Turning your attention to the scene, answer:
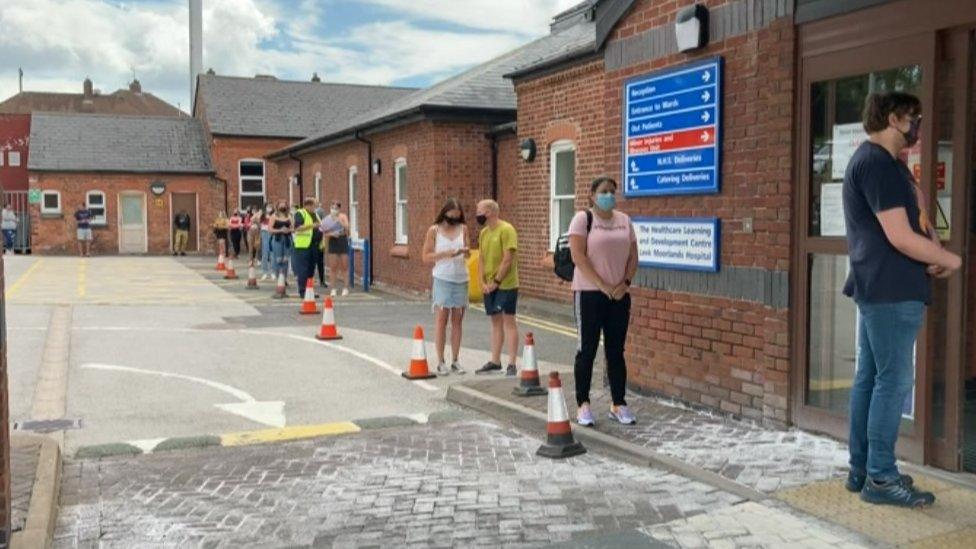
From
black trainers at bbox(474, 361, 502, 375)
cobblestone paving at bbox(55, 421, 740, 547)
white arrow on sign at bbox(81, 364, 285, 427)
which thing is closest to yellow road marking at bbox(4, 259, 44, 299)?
white arrow on sign at bbox(81, 364, 285, 427)

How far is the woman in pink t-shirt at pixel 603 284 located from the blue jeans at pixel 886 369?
2.11m

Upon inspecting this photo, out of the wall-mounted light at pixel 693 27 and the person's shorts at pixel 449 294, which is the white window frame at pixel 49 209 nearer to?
the person's shorts at pixel 449 294

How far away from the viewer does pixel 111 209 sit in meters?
37.0

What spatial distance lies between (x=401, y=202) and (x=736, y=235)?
13.6 m

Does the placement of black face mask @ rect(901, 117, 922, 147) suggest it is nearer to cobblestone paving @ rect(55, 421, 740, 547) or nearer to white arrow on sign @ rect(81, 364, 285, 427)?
cobblestone paving @ rect(55, 421, 740, 547)

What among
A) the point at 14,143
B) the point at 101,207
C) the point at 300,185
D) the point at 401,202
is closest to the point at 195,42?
the point at 14,143

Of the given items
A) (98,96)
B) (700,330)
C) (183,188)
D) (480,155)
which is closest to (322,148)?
(480,155)

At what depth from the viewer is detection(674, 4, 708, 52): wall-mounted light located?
682 centimetres

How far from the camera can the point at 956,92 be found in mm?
5047

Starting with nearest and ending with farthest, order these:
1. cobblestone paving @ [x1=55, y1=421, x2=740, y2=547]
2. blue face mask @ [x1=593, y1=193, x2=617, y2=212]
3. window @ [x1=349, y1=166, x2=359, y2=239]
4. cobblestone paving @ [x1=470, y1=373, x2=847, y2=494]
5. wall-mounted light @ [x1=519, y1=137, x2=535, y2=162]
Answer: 1. cobblestone paving @ [x1=55, y1=421, x2=740, y2=547]
2. cobblestone paving @ [x1=470, y1=373, x2=847, y2=494]
3. blue face mask @ [x1=593, y1=193, x2=617, y2=212]
4. wall-mounted light @ [x1=519, y1=137, x2=535, y2=162]
5. window @ [x1=349, y1=166, x2=359, y2=239]

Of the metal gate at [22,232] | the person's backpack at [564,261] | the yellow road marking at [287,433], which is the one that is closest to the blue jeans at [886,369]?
the person's backpack at [564,261]

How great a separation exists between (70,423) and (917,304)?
628 centimetres

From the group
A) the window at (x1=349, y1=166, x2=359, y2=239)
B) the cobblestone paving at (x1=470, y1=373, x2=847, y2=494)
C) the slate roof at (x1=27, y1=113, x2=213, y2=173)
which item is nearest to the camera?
the cobblestone paving at (x1=470, y1=373, x2=847, y2=494)

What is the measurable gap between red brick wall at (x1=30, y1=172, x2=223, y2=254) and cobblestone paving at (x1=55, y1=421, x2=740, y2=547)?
33228 millimetres
